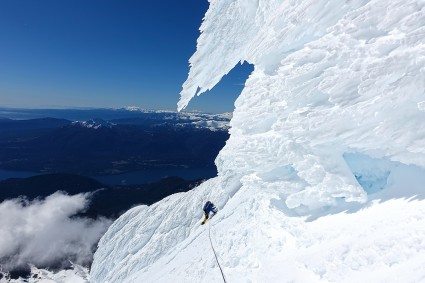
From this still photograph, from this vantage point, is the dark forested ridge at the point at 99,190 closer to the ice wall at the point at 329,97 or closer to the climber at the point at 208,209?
the climber at the point at 208,209

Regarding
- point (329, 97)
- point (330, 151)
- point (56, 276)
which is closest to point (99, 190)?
point (56, 276)

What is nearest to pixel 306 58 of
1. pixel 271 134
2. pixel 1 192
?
pixel 271 134

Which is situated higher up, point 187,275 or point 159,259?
point 187,275

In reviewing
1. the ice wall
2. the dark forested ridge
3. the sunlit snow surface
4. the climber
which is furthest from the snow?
the ice wall

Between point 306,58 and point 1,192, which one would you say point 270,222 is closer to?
point 306,58

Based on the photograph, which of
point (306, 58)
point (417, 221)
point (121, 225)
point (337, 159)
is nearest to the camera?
point (417, 221)

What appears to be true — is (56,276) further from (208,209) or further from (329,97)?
(329,97)
